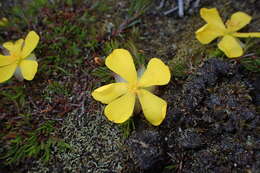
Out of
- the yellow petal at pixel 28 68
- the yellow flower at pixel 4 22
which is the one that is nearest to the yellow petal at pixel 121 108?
the yellow petal at pixel 28 68

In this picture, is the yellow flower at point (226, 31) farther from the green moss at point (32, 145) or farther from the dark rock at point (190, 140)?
the green moss at point (32, 145)

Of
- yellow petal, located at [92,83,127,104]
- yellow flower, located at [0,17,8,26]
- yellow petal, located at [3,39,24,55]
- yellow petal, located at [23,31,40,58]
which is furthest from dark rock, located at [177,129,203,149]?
yellow flower, located at [0,17,8,26]

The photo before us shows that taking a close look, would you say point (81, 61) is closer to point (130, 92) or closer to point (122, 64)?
point (122, 64)

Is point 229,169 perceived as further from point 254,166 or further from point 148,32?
point 148,32

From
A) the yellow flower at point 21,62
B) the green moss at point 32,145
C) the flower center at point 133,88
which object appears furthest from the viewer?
the yellow flower at point 21,62

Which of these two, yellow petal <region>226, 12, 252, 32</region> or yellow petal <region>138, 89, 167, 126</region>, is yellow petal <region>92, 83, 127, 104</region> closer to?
yellow petal <region>138, 89, 167, 126</region>

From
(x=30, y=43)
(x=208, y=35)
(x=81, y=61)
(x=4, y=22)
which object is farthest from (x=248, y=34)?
(x=4, y=22)

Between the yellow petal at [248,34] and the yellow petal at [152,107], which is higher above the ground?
the yellow petal at [248,34]
